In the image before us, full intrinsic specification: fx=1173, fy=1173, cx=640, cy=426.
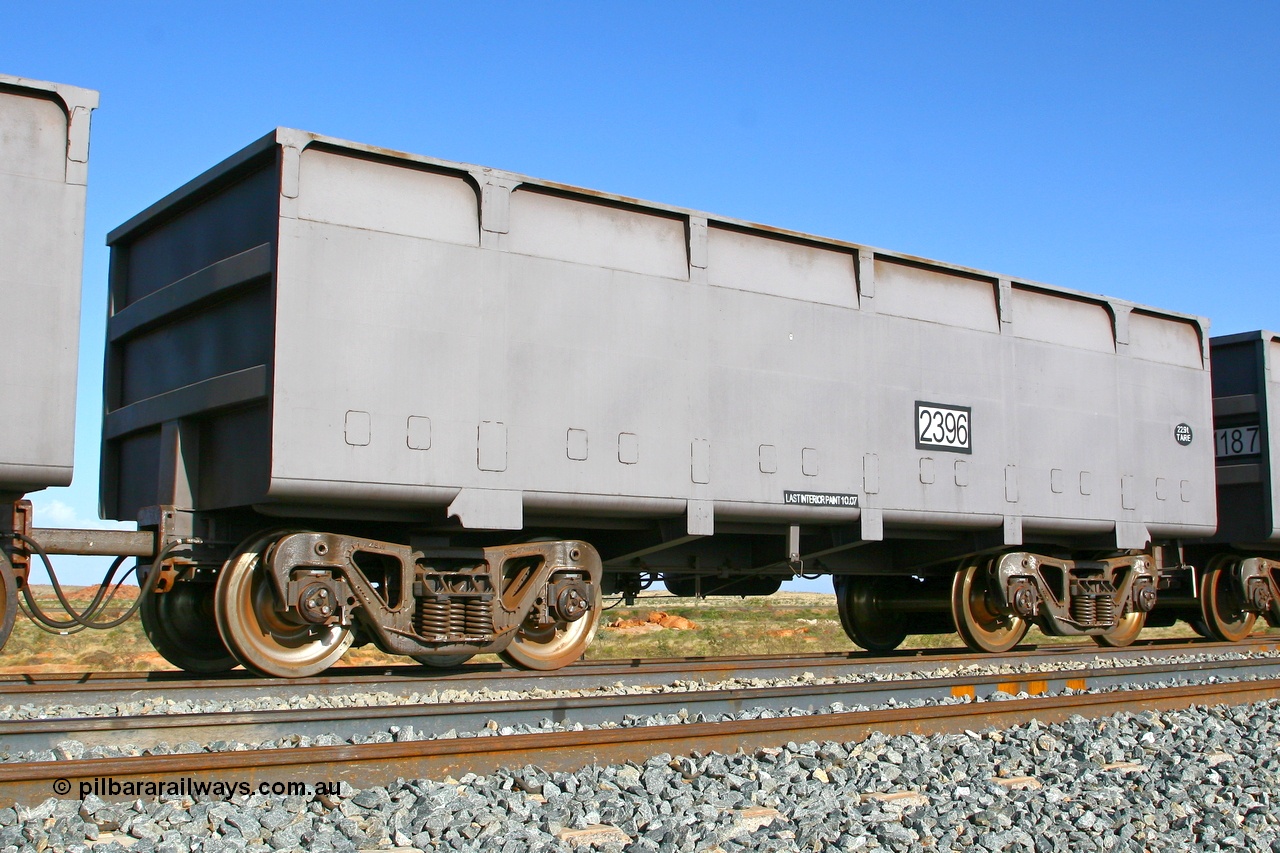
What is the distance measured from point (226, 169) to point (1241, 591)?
11.1m

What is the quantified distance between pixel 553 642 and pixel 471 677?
43.7 inches

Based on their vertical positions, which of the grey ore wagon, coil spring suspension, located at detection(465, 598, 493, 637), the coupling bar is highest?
the grey ore wagon

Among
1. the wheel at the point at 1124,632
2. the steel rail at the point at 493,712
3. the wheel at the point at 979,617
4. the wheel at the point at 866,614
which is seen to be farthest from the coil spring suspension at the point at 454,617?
the wheel at the point at 1124,632

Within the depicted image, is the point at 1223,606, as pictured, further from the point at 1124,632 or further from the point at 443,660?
the point at 443,660

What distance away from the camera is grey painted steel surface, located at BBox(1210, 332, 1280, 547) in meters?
12.9

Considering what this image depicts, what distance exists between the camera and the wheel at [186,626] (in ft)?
27.4

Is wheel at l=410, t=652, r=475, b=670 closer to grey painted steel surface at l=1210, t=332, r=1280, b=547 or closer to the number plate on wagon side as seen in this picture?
the number plate on wagon side

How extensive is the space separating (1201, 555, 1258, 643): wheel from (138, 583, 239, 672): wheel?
10236 mm

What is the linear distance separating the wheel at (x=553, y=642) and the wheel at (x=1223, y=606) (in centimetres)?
788

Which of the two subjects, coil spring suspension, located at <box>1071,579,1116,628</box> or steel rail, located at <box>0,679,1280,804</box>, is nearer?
steel rail, located at <box>0,679,1280,804</box>

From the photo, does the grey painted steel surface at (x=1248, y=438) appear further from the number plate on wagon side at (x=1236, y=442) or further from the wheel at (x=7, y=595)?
the wheel at (x=7, y=595)

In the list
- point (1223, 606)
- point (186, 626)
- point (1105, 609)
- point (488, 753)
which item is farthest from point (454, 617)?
point (1223, 606)

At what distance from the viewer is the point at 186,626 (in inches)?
331

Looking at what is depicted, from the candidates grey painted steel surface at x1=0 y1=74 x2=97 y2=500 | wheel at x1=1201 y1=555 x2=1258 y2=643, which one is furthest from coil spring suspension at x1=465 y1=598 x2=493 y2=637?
wheel at x1=1201 y1=555 x2=1258 y2=643
